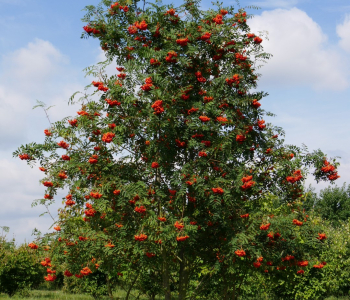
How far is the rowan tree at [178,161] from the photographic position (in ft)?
29.5

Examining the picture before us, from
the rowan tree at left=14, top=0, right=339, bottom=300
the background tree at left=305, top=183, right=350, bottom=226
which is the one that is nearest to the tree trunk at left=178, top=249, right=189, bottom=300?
the rowan tree at left=14, top=0, right=339, bottom=300

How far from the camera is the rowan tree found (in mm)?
9000

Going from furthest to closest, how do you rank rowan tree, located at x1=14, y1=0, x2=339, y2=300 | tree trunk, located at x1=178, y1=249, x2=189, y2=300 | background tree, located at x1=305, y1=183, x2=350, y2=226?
1. background tree, located at x1=305, y1=183, x2=350, y2=226
2. tree trunk, located at x1=178, y1=249, x2=189, y2=300
3. rowan tree, located at x1=14, y1=0, x2=339, y2=300

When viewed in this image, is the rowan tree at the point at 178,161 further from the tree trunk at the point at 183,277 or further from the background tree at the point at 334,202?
the background tree at the point at 334,202

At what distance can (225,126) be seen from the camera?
999 centimetres

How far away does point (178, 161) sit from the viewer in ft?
32.6

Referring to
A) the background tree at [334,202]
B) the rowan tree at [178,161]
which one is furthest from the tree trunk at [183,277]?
the background tree at [334,202]

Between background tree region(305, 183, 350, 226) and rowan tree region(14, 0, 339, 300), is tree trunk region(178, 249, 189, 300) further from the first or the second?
background tree region(305, 183, 350, 226)

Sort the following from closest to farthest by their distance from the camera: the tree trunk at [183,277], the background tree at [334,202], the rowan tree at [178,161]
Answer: the rowan tree at [178,161] < the tree trunk at [183,277] < the background tree at [334,202]

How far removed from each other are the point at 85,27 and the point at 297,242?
734 centimetres

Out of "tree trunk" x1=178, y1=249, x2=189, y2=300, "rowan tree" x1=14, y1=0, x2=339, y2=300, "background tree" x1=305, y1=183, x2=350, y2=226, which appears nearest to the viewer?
"rowan tree" x1=14, y1=0, x2=339, y2=300

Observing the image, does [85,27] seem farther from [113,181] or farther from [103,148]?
[113,181]

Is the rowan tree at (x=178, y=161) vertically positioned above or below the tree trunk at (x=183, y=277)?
above

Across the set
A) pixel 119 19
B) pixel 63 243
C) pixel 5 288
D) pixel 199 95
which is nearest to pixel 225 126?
pixel 199 95
